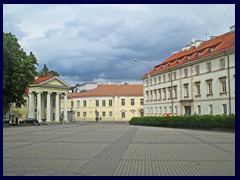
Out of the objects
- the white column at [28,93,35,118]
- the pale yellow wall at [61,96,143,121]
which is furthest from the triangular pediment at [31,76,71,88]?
the pale yellow wall at [61,96,143,121]

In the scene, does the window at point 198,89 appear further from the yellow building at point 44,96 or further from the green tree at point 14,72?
the yellow building at point 44,96

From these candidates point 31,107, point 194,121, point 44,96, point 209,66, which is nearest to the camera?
point 194,121

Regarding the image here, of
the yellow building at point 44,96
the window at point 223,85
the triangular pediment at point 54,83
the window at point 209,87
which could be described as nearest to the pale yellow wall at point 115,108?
the yellow building at point 44,96

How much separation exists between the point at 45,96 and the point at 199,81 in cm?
4288

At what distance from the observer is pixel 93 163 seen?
35.4 feet

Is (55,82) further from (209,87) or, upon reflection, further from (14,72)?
(209,87)

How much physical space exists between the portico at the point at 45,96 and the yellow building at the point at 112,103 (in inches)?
517

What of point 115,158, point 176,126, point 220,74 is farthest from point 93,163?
point 220,74

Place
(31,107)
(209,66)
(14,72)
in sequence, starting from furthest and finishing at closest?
(31,107) → (209,66) → (14,72)

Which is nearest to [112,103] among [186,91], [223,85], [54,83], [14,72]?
[54,83]

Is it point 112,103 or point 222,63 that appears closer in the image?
point 222,63

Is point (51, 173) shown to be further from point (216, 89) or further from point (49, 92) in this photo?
point (49, 92)

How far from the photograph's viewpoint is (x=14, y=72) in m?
45.0
